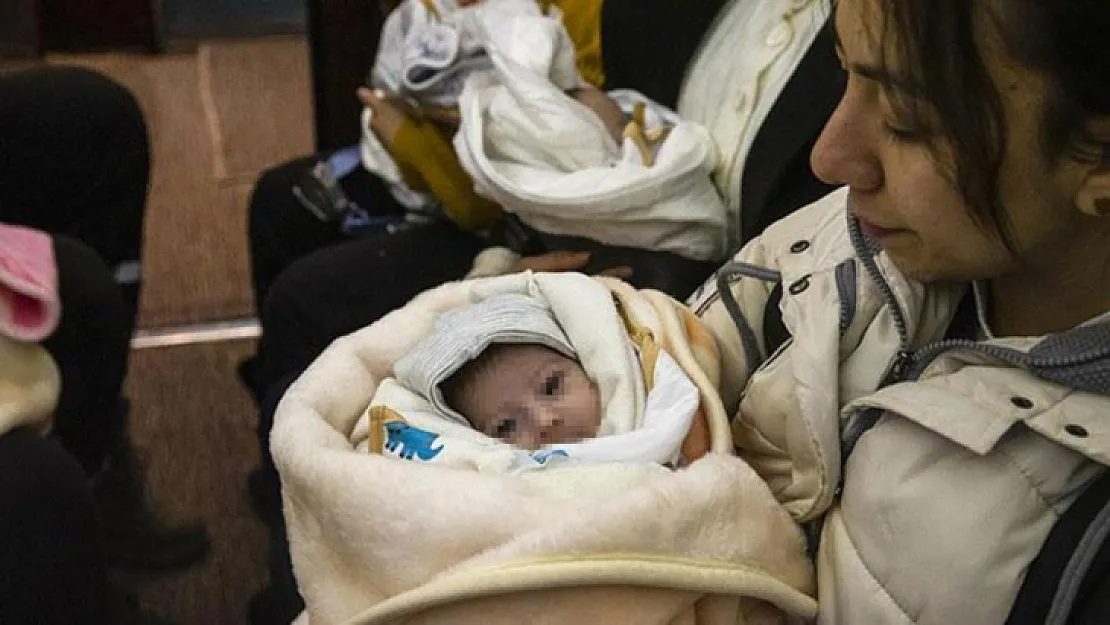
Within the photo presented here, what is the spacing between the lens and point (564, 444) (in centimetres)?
90

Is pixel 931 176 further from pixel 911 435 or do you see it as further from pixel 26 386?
pixel 26 386

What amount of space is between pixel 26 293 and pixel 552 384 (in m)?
0.51

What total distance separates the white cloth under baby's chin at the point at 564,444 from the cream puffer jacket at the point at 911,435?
0.06m

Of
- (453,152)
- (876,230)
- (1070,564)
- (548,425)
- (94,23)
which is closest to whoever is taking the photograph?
(1070,564)

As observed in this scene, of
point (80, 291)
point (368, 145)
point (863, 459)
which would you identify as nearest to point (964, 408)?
point (863, 459)

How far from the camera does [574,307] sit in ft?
3.27

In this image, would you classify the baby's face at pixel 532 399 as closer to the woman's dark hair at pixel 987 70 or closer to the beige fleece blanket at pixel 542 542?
the beige fleece blanket at pixel 542 542

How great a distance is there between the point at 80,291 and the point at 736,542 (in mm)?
758

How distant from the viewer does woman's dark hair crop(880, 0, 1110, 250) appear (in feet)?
2.15

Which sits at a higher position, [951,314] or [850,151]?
[850,151]

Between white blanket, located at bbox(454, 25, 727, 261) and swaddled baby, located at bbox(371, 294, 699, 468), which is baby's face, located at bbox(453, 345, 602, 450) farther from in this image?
white blanket, located at bbox(454, 25, 727, 261)

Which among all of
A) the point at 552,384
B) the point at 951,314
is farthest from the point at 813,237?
the point at 552,384

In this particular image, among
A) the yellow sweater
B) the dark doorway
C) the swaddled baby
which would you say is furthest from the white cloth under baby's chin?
the dark doorway

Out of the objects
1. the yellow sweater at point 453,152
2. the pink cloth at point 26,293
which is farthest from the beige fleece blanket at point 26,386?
the yellow sweater at point 453,152
